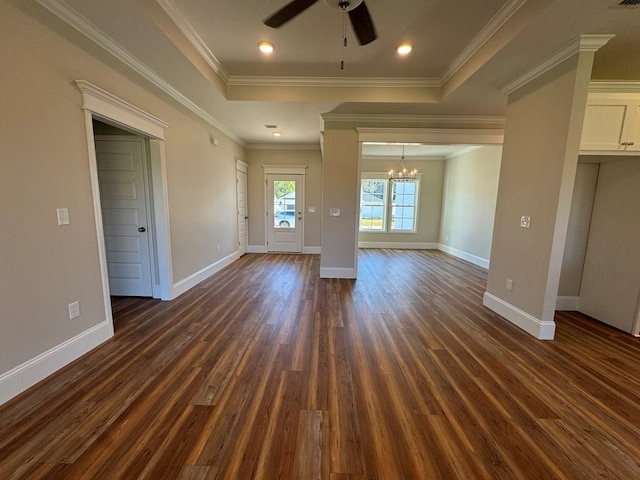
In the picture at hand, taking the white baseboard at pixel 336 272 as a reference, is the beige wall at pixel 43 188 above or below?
above

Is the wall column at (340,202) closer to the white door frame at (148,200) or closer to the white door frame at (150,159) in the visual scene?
the white door frame at (150,159)

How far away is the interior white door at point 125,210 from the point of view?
10.9ft

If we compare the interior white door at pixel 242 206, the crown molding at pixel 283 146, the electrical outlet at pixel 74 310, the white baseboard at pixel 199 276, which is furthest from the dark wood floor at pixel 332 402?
the crown molding at pixel 283 146

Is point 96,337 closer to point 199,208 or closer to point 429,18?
point 199,208

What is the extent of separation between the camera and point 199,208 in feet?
14.2

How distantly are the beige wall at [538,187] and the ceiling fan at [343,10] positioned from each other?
1.90 m

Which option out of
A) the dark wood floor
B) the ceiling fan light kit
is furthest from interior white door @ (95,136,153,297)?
the ceiling fan light kit

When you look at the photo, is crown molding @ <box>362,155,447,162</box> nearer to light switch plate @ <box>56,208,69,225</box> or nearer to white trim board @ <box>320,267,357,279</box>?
white trim board @ <box>320,267,357,279</box>

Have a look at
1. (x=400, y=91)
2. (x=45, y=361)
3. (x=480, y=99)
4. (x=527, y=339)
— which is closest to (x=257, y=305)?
(x=45, y=361)

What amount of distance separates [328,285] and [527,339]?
2.58 metres

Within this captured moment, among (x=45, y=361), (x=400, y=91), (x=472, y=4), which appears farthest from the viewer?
(x=400, y=91)

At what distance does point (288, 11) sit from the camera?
188 cm

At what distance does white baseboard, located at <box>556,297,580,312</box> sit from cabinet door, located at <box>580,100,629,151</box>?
1.81 metres

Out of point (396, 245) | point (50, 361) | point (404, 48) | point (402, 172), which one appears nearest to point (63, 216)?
point (50, 361)
